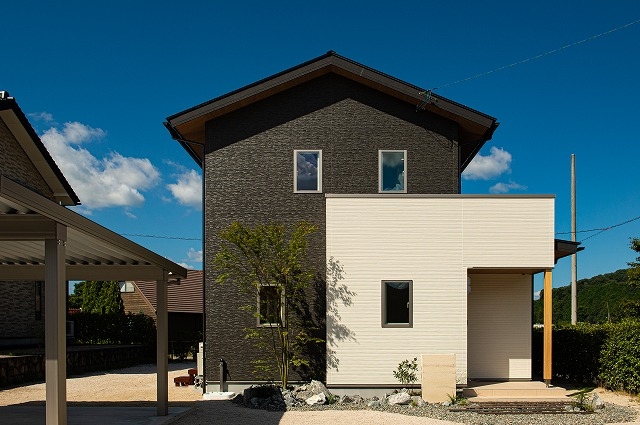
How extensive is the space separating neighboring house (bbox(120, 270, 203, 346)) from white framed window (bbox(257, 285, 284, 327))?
11438mm

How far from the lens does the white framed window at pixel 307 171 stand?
48.9ft

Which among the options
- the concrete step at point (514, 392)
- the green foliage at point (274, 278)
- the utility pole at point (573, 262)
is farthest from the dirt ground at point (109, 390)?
the utility pole at point (573, 262)

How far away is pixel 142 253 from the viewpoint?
9438 millimetres

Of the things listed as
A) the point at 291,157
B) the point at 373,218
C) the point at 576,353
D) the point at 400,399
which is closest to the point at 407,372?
the point at 400,399

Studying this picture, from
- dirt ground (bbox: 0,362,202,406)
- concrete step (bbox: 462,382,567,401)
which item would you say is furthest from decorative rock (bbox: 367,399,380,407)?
dirt ground (bbox: 0,362,202,406)

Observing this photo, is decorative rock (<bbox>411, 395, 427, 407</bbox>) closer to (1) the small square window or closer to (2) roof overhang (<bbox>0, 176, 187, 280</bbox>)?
(1) the small square window

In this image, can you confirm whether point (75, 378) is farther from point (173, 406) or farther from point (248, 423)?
point (248, 423)

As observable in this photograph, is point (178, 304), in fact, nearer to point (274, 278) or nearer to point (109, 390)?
point (109, 390)

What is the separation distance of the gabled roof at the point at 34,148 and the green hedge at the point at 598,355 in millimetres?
15494

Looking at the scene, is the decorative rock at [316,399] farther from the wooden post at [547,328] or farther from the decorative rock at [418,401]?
the wooden post at [547,328]

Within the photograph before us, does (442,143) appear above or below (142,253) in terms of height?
above

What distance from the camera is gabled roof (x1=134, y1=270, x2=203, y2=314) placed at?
27.8 metres

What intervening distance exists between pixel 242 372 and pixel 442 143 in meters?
7.01

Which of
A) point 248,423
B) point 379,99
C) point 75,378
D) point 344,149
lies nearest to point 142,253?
point 248,423
